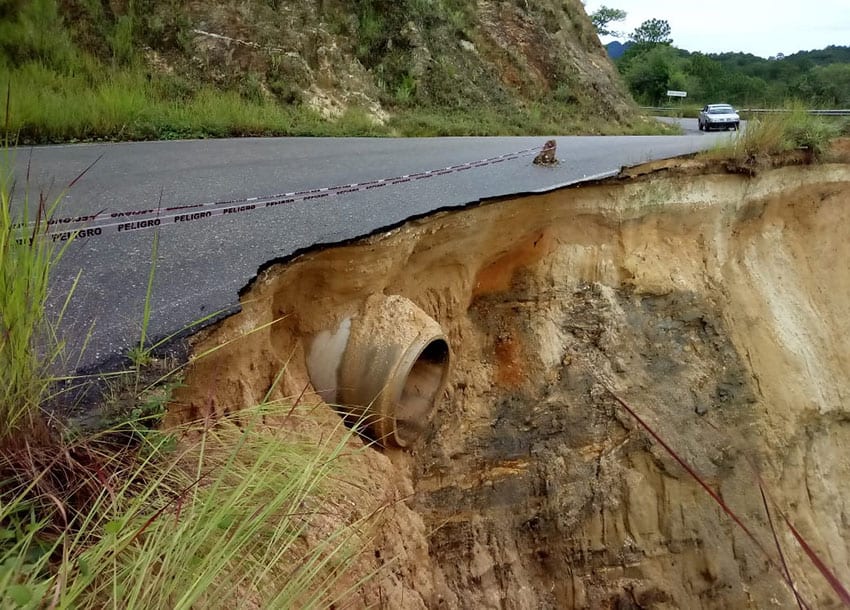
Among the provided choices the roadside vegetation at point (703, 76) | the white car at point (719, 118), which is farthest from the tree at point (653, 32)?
the white car at point (719, 118)

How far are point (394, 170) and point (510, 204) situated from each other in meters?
2.18

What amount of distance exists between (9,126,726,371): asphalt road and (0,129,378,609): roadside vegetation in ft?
2.40

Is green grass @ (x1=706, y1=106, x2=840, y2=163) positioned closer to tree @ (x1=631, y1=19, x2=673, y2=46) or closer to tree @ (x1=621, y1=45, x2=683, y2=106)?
tree @ (x1=621, y1=45, x2=683, y2=106)

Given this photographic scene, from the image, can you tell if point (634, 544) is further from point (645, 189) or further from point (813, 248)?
point (813, 248)

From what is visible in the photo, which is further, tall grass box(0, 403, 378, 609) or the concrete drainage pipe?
the concrete drainage pipe

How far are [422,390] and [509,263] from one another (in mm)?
1905

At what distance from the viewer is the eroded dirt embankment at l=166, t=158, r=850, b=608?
469 centimetres

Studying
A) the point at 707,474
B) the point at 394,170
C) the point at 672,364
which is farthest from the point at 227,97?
the point at 707,474

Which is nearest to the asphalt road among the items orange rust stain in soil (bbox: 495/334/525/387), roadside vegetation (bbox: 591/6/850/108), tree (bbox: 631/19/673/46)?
orange rust stain in soil (bbox: 495/334/525/387)

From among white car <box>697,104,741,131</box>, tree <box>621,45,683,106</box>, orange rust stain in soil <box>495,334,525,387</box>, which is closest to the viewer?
orange rust stain in soil <box>495,334,525,387</box>

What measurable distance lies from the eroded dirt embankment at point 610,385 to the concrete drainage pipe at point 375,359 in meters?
0.11

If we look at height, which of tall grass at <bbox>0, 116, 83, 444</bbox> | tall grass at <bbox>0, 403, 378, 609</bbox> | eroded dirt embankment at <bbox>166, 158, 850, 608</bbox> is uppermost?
tall grass at <bbox>0, 116, 83, 444</bbox>

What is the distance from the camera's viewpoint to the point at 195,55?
40.7 ft

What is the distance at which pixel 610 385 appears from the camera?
600 centimetres
